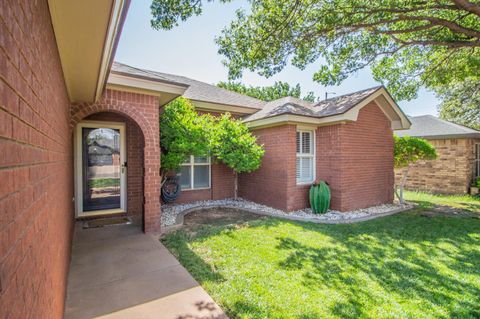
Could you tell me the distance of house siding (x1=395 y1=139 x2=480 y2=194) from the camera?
478 inches

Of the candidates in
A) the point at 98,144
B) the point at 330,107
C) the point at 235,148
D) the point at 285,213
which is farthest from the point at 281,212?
the point at 98,144

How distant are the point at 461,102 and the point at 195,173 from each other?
2502cm

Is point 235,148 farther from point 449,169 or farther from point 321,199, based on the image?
point 449,169

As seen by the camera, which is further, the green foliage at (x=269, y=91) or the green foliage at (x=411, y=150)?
the green foliage at (x=269, y=91)

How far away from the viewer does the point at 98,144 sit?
6898 mm

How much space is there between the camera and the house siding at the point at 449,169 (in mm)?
12141

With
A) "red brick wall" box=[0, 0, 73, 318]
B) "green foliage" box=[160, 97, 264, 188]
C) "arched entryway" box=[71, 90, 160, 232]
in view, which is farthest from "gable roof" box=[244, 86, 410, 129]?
"red brick wall" box=[0, 0, 73, 318]

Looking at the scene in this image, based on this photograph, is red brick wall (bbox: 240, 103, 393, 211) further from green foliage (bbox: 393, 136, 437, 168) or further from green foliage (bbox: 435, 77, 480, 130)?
green foliage (bbox: 435, 77, 480, 130)

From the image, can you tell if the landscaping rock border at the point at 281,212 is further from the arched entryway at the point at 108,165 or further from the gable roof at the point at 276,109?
the gable roof at the point at 276,109

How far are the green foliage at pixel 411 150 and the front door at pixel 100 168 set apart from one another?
10.5 m

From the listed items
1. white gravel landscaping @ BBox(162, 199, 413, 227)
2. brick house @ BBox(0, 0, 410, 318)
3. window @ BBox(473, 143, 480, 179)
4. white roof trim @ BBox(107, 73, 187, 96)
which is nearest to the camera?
brick house @ BBox(0, 0, 410, 318)

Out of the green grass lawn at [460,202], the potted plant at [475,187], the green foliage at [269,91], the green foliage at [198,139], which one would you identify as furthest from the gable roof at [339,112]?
the green foliage at [269,91]

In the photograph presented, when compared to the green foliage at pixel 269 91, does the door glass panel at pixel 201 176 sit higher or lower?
lower

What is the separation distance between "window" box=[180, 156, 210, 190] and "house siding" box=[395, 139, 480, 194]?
12.2 meters
